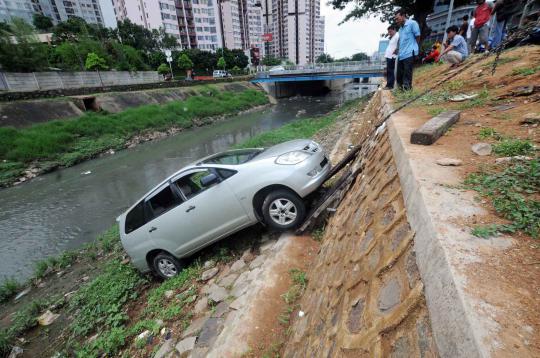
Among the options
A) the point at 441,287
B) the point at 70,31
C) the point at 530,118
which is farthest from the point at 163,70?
the point at 441,287

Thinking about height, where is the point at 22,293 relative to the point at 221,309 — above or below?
below

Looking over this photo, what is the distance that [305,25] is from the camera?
307 ft

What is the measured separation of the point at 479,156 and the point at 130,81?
122ft

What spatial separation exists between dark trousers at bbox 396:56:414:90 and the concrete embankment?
22227 mm

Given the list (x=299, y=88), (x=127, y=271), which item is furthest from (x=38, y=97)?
(x=299, y=88)

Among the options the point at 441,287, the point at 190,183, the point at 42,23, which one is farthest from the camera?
the point at 42,23

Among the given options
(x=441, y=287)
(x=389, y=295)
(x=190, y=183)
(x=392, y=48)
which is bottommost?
(x=190, y=183)

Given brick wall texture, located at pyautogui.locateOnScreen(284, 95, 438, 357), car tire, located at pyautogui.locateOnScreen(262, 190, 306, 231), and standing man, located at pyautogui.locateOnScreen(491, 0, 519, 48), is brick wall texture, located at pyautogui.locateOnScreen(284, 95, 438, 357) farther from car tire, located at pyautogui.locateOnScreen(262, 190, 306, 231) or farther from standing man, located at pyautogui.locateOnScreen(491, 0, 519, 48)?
standing man, located at pyautogui.locateOnScreen(491, 0, 519, 48)

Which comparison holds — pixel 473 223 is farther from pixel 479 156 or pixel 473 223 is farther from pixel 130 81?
pixel 130 81

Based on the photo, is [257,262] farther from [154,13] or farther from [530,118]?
[154,13]

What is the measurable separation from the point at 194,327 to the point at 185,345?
25 cm

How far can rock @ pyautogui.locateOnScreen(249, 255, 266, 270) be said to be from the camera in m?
3.83

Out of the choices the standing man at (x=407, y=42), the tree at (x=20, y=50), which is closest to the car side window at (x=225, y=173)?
the standing man at (x=407, y=42)

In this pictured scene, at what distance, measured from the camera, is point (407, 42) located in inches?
258
